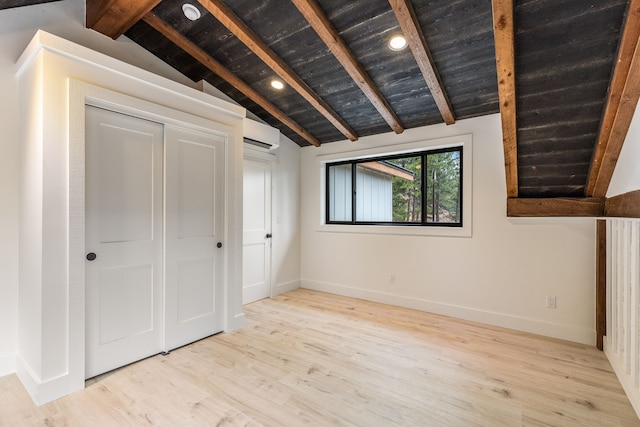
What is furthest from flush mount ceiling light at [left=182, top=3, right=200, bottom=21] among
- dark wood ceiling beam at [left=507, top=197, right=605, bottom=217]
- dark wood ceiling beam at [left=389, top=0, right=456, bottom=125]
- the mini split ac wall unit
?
dark wood ceiling beam at [left=507, top=197, right=605, bottom=217]

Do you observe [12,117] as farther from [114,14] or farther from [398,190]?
[398,190]

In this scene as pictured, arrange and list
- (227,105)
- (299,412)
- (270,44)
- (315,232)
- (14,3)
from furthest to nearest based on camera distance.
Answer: (315,232) < (227,105) < (270,44) < (14,3) < (299,412)

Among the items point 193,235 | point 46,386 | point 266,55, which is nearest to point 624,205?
point 266,55

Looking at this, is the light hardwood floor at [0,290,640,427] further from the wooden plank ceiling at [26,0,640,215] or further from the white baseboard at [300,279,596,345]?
the wooden plank ceiling at [26,0,640,215]

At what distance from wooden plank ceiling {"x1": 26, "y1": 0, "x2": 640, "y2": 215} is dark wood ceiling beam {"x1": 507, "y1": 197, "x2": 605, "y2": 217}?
10mm

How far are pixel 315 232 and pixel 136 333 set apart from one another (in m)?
2.76

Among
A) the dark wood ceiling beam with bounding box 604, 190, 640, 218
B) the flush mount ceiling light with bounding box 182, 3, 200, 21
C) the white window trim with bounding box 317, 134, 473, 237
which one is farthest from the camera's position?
the white window trim with bounding box 317, 134, 473, 237

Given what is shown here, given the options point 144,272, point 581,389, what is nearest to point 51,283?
point 144,272

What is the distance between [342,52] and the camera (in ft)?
8.05

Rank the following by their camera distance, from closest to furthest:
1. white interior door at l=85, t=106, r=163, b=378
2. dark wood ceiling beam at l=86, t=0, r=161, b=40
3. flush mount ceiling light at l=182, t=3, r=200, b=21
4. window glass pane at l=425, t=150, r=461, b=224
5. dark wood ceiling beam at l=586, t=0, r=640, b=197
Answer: dark wood ceiling beam at l=586, t=0, r=640, b=197 → white interior door at l=85, t=106, r=163, b=378 → dark wood ceiling beam at l=86, t=0, r=161, b=40 → flush mount ceiling light at l=182, t=3, r=200, b=21 → window glass pane at l=425, t=150, r=461, b=224

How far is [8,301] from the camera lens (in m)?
2.12

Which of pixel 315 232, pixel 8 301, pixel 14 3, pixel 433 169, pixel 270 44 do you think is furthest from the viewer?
pixel 315 232

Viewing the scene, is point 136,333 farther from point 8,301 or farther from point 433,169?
point 433,169

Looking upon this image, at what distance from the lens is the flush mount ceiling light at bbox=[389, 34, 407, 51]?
2.36m
